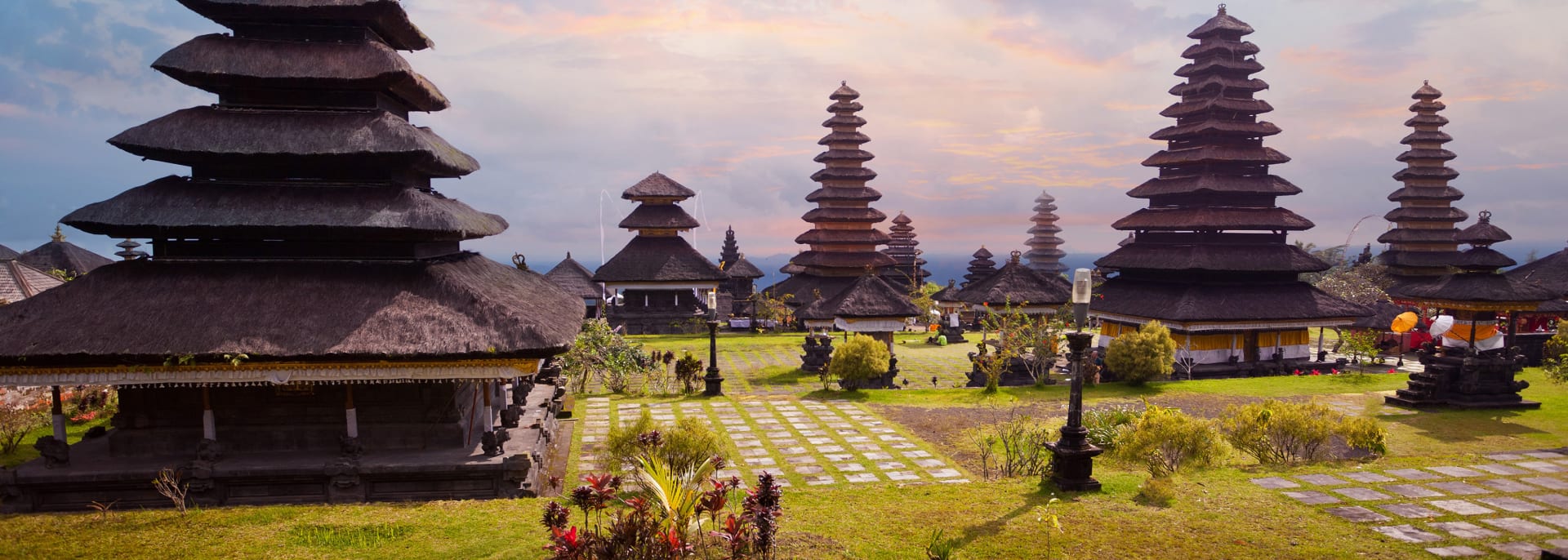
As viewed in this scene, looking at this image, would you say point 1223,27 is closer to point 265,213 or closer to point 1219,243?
point 1219,243

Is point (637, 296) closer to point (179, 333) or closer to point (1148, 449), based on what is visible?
point (179, 333)

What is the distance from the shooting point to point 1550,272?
37.7 metres

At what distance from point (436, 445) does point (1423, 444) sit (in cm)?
1796

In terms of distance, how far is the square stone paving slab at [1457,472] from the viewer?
11484mm

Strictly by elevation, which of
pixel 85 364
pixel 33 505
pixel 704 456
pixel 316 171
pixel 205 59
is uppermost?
pixel 205 59

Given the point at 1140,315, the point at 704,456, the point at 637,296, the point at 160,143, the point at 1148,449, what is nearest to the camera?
the point at 704,456

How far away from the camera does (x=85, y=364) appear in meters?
11.9

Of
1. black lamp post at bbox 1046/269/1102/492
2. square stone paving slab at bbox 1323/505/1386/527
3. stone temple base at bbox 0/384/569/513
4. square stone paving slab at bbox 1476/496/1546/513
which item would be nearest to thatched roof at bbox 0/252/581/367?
stone temple base at bbox 0/384/569/513

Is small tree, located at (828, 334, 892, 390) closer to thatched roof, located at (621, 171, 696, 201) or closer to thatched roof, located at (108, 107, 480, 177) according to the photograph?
thatched roof, located at (108, 107, 480, 177)

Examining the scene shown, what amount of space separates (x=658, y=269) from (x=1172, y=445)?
105 ft

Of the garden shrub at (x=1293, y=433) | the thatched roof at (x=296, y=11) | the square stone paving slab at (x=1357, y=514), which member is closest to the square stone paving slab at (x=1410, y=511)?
the square stone paving slab at (x=1357, y=514)

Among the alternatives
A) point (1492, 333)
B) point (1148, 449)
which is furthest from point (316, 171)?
point (1492, 333)

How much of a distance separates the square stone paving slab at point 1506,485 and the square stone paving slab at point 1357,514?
8.10ft

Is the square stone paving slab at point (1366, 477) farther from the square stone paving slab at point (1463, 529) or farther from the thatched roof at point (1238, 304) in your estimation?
the thatched roof at point (1238, 304)
